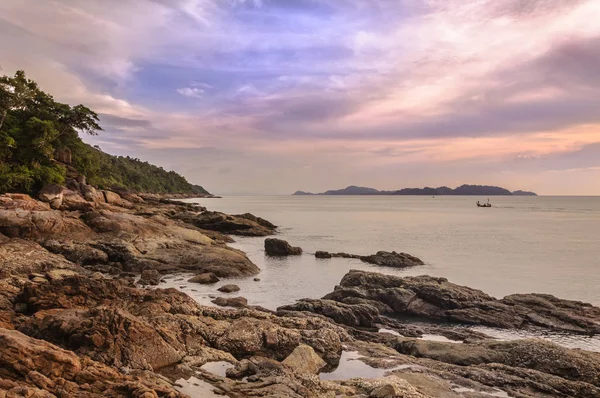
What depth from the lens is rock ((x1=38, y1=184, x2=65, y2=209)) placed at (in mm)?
→ 42531

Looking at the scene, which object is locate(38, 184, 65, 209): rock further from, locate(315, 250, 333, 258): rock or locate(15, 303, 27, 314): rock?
locate(15, 303, 27, 314): rock

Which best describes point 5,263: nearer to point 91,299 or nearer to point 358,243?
point 91,299

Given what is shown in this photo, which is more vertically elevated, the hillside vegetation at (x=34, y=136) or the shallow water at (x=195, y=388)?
the hillside vegetation at (x=34, y=136)

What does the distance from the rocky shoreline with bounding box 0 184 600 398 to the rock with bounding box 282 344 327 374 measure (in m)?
0.05

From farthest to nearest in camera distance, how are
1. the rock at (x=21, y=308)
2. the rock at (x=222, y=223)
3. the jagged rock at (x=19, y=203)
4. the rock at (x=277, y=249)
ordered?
the rock at (x=222, y=223)
the rock at (x=277, y=249)
the jagged rock at (x=19, y=203)
the rock at (x=21, y=308)

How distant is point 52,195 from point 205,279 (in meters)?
23.5

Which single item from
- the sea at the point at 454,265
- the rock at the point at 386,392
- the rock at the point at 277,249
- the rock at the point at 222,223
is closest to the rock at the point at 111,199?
the rock at the point at 222,223

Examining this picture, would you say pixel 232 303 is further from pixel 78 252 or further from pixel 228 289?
pixel 78 252

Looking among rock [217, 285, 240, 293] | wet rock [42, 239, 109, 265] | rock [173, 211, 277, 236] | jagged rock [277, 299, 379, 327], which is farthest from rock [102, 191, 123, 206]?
jagged rock [277, 299, 379, 327]

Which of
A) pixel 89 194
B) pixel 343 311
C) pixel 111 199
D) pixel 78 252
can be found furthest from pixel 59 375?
pixel 111 199

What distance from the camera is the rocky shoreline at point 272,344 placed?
9812 mm

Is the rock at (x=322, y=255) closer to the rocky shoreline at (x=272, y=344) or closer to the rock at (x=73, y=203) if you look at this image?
the rocky shoreline at (x=272, y=344)

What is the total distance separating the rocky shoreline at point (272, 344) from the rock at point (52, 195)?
14811 mm

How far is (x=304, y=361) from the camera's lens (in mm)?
14273
